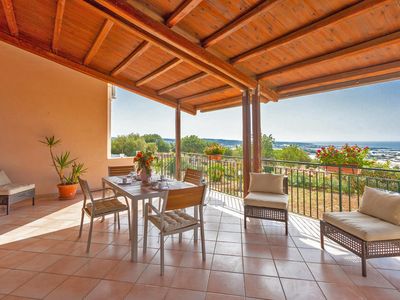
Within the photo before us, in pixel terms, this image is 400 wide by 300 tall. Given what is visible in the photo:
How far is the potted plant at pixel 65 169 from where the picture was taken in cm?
470

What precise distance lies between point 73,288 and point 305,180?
15.5ft

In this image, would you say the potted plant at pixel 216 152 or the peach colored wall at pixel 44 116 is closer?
the peach colored wall at pixel 44 116

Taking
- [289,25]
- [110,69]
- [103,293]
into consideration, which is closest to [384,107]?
[289,25]

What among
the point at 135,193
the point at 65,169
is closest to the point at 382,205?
the point at 135,193

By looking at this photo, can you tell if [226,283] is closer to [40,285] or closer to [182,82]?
[40,285]

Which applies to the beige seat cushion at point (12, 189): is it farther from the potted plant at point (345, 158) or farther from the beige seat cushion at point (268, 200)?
the potted plant at point (345, 158)

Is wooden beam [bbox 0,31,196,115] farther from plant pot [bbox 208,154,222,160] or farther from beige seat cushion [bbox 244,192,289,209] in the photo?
beige seat cushion [bbox 244,192,289,209]

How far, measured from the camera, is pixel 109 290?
1791 millimetres

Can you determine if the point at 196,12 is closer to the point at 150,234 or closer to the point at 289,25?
the point at 289,25

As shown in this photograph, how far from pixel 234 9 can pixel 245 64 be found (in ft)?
3.92

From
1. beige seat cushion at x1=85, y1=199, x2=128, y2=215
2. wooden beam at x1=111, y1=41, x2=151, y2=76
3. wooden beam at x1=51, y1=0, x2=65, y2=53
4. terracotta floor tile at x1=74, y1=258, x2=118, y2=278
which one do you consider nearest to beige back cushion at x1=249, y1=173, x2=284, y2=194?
beige seat cushion at x1=85, y1=199, x2=128, y2=215

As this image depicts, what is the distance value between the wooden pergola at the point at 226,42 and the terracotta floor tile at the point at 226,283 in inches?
89.2

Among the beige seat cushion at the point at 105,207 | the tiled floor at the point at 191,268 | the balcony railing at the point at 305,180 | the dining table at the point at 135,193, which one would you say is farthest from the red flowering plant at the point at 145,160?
the balcony railing at the point at 305,180

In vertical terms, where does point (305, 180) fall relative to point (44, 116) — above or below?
below
